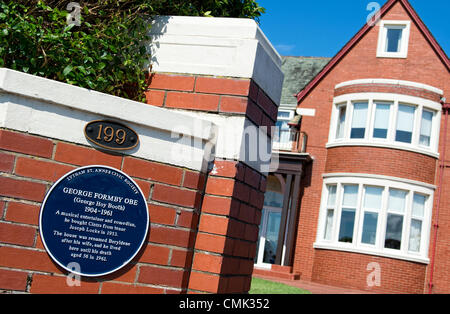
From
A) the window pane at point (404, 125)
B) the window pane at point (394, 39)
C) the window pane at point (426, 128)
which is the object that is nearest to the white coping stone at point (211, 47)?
the window pane at point (404, 125)

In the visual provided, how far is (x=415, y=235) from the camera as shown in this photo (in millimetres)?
15453

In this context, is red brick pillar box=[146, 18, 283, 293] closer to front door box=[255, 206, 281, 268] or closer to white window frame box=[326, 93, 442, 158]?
white window frame box=[326, 93, 442, 158]

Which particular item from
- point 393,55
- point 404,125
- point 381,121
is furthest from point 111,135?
point 393,55

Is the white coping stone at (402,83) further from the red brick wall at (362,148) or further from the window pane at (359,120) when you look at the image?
the window pane at (359,120)

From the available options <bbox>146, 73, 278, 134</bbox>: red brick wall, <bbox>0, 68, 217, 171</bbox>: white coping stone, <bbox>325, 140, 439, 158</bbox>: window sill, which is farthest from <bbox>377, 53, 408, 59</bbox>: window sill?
<bbox>0, 68, 217, 171</bbox>: white coping stone

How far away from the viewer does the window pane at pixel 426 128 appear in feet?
52.2

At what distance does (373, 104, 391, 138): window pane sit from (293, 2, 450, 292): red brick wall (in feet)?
2.02

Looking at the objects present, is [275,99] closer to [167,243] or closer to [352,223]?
[167,243]

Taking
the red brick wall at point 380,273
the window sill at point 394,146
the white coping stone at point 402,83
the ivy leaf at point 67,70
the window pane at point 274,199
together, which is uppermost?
the white coping stone at point 402,83

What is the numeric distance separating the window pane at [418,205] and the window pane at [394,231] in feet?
1.80

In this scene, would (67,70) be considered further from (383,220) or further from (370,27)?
(370,27)

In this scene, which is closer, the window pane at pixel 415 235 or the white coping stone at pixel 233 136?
the white coping stone at pixel 233 136

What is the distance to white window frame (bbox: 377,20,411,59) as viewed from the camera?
54.6 feet

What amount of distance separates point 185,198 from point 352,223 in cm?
1325
